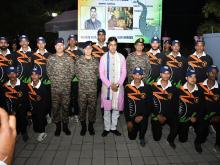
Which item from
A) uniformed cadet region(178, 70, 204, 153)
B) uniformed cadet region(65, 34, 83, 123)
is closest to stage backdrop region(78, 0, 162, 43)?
uniformed cadet region(65, 34, 83, 123)

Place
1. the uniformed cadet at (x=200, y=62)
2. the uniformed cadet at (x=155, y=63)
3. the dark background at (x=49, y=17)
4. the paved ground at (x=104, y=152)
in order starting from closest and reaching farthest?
the paved ground at (x=104, y=152), the uniformed cadet at (x=200, y=62), the uniformed cadet at (x=155, y=63), the dark background at (x=49, y=17)

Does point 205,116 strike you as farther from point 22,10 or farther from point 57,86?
point 22,10

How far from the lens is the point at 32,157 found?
5.54 metres

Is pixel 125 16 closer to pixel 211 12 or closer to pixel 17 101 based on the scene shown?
pixel 211 12

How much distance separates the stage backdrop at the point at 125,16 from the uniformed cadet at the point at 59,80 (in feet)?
12.9

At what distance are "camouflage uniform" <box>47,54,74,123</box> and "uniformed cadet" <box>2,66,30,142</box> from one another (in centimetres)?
62

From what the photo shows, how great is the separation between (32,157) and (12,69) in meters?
1.99

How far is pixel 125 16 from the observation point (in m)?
10.4

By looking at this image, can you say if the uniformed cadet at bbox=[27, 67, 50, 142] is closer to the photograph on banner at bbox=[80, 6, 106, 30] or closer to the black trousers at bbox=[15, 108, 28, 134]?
the black trousers at bbox=[15, 108, 28, 134]

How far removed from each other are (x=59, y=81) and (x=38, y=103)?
2.13 feet

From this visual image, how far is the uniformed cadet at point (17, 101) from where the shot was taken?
633cm

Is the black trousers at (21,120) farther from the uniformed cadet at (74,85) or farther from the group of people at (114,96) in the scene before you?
the uniformed cadet at (74,85)

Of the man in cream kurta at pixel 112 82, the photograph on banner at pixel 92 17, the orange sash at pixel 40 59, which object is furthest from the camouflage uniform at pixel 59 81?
the photograph on banner at pixel 92 17

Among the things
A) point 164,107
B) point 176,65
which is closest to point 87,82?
point 164,107
